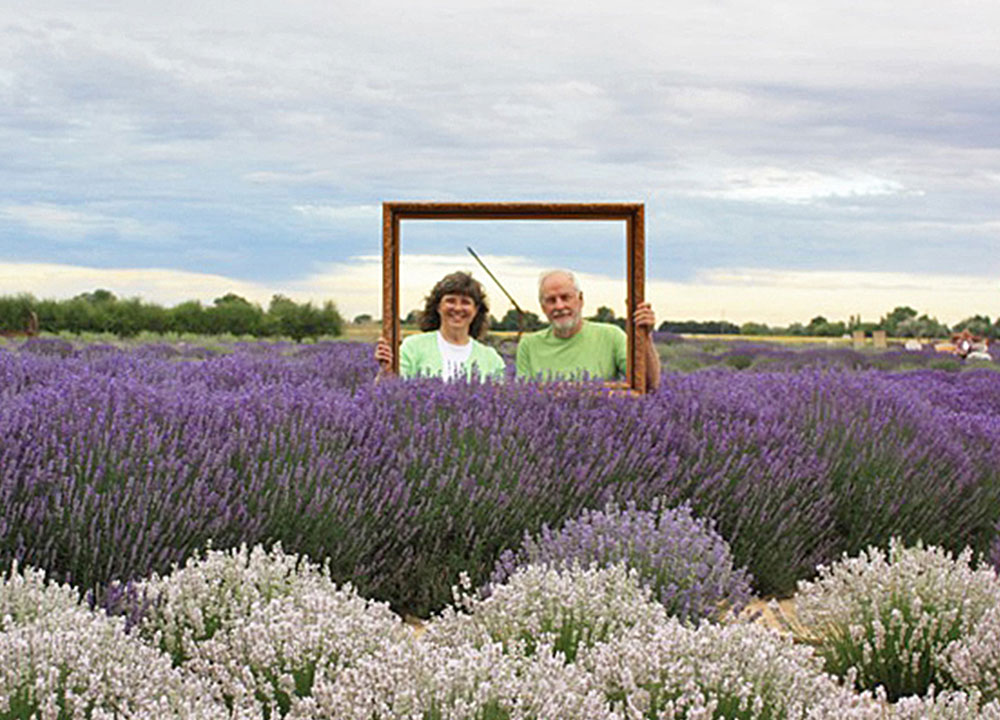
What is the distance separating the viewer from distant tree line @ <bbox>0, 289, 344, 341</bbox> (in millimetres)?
28625

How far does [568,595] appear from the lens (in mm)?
3025

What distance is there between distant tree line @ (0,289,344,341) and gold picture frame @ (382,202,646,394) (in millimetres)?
22882

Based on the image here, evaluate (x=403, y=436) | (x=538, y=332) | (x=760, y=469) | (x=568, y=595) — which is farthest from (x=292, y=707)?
(x=538, y=332)

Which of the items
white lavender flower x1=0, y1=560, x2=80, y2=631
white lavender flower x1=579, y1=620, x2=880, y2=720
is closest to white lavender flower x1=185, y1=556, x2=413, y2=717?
white lavender flower x1=0, y1=560, x2=80, y2=631

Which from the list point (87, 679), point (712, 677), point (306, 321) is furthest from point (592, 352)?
point (306, 321)

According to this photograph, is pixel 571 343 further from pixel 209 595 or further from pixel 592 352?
pixel 209 595

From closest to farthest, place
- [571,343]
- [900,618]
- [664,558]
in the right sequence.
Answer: [900,618]
[664,558]
[571,343]

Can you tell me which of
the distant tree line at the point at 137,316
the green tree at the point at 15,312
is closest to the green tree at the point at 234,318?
the distant tree line at the point at 137,316

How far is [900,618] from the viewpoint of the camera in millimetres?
3334

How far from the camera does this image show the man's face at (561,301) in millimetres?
5570

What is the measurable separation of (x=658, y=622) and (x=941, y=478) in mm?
2881

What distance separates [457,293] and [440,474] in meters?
2.03

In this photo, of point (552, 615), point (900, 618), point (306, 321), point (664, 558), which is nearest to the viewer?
point (552, 615)

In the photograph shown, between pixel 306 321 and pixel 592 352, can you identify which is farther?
pixel 306 321
